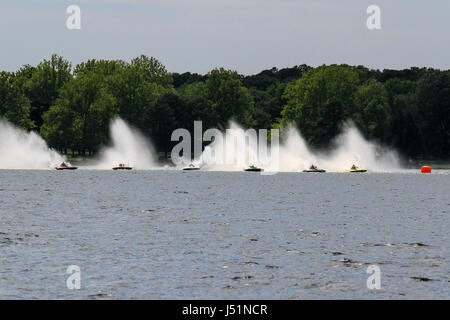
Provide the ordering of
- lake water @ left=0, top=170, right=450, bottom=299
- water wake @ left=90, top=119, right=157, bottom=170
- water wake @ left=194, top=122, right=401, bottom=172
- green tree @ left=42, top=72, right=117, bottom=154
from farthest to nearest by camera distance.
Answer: water wake @ left=90, top=119, right=157, bottom=170, water wake @ left=194, top=122, right=401, bottom=172, green tree @ left=42, top=72, right=117, bottom=154, lake water @ left=0, top=170, right=450, bottom=299

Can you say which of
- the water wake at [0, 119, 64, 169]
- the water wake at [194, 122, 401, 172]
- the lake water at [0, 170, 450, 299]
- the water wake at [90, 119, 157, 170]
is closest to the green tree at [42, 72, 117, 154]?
the water wake at [90, 119, 157, 170]

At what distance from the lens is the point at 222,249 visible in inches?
1673

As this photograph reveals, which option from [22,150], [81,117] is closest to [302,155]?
[81,117]

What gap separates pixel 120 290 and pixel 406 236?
78.2ft

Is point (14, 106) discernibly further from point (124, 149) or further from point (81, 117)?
point (124, 149)

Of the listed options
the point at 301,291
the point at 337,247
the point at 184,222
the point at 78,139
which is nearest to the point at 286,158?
the point at 78,139

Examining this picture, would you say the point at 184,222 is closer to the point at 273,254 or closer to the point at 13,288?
the point at 273,254

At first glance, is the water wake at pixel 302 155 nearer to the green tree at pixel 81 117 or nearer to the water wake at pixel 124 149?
the water wake at pixel 124 149

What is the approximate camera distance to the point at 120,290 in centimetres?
3092

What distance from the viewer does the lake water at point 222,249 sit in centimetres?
3134

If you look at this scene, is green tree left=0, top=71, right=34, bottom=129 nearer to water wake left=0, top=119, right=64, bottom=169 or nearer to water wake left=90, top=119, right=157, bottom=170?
water wake left=0, top=119, right=64, bottom=169

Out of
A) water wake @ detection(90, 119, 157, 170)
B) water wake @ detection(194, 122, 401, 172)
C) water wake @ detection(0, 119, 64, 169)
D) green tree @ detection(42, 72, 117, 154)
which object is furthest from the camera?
water wake @ detection(90, 119, 157, 170)

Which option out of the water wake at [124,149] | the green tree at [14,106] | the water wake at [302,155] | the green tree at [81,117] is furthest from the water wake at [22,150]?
the water wake at [302,155]

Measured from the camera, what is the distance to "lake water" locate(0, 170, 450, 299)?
1234 inches
